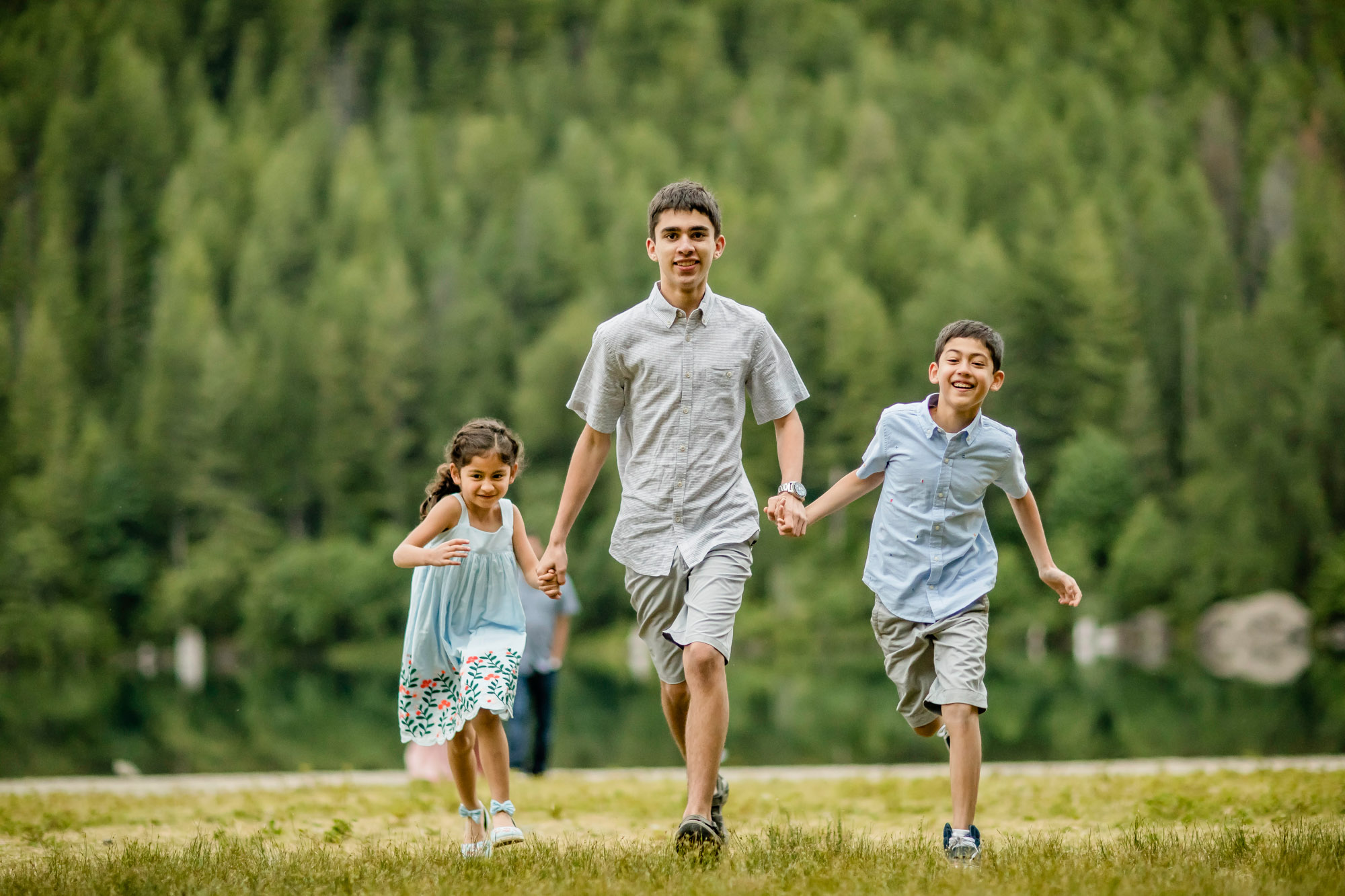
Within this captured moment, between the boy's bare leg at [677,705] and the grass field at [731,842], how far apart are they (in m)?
0.49

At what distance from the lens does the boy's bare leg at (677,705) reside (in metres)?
5.84

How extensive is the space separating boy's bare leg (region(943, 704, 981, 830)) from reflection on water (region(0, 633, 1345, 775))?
9.90 meters

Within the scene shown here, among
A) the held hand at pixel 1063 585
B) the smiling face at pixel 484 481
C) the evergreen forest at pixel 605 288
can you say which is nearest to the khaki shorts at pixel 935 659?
the held hand at pixel 1063 585

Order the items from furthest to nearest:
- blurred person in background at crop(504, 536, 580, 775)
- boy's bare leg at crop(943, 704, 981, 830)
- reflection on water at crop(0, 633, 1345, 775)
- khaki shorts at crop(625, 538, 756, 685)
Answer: reflection on water at crop(0, 633, 1345, 775) < blurred person in background at crop(504, 536, 580, 775) < khaki shorts at crop(625, 538, 756, 685) < boy's bare leg at crop(943, 704, 981, 830)

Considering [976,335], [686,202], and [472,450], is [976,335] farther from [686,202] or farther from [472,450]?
[472,450]

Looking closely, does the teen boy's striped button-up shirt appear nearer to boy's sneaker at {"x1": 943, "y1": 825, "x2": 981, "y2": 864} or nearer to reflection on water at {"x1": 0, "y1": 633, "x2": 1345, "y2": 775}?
boy's sneaker at {"x1": 943, "y1": 825, "x2": 981, "y2": 864}

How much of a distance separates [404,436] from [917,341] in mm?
23649

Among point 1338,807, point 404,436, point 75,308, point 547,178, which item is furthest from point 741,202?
point 1338,807

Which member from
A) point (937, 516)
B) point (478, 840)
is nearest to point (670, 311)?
point (937, 516)

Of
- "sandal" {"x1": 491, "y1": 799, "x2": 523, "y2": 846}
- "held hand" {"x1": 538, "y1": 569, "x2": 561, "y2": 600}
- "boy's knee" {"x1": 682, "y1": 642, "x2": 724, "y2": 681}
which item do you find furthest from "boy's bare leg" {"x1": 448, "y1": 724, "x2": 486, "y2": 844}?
"boy's knee" {"x1": 682, "y1": 642, "x2": 724, "y2": 681}

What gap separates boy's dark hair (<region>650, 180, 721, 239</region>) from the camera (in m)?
5.75

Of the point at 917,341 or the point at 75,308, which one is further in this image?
the point at 75,308

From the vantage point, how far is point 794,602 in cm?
5456

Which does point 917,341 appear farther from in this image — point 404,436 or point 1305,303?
point 404,436
